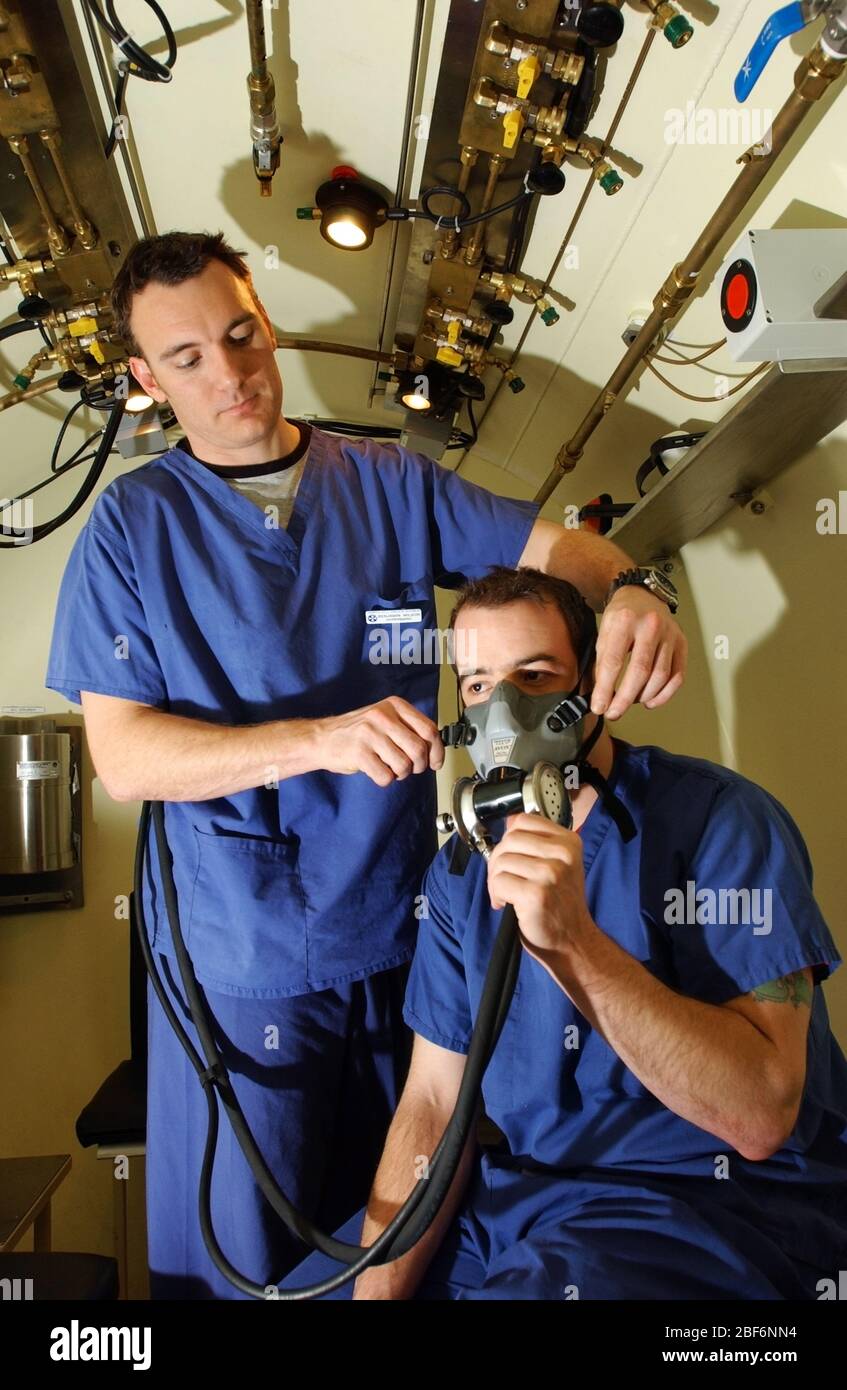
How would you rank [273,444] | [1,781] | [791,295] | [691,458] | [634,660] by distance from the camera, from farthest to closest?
[1,781]
[691,458]
[273,444]
[791,295]
[634,660]

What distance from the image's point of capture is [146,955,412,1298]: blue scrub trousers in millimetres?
1064

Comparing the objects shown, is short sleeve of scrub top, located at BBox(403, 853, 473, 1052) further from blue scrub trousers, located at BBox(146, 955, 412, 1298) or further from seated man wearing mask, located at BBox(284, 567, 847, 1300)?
blue scrub trousers, located at BBox(146, 955, 412, 1298)

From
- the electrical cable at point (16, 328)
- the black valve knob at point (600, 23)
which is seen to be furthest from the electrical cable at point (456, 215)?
the electrical cable at point (16, 328)

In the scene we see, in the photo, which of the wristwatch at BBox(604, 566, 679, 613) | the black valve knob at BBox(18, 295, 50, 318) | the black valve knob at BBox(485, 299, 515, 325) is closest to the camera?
the wristwatch at BBox(604, 566, 679, 613)

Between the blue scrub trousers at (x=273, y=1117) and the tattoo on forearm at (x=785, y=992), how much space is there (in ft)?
1.85

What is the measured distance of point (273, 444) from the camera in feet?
3.97

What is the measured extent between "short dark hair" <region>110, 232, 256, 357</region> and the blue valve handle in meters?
0.74

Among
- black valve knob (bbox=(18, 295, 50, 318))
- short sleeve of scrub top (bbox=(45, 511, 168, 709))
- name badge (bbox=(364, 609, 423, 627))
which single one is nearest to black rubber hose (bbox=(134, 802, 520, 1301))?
short sleeve of scrub top (bbox=(45, 511, 168, 709))

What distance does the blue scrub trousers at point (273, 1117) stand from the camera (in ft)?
3.49

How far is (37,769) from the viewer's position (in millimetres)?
2279

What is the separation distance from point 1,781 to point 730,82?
2.32 meters

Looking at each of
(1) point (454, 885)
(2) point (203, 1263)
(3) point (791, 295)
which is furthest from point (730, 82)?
(2) point (203, 1263)
